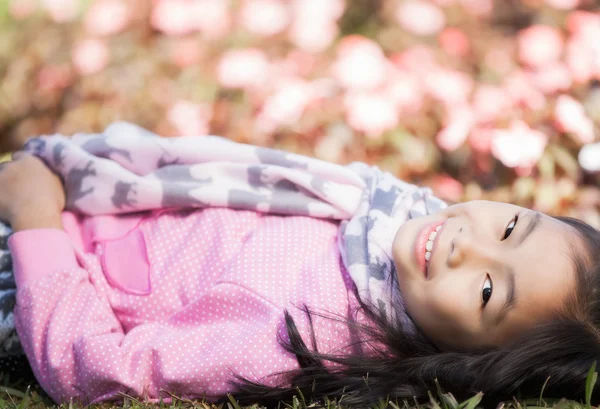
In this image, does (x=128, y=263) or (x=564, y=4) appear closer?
(x=128, y=263)

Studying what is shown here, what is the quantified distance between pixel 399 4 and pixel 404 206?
5.83 ft

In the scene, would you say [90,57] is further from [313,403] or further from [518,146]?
[313,403]

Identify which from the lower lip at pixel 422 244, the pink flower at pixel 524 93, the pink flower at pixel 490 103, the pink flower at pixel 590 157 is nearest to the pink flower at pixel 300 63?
the pink flower at pixel 490 103

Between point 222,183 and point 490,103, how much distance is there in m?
1.44

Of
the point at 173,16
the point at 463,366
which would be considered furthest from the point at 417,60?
the point at 463,366

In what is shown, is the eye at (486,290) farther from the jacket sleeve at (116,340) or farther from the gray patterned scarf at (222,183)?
the jacket sleeve at (116,340)

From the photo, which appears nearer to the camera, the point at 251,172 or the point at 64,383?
the point at 64,383

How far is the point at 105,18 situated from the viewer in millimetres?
3451

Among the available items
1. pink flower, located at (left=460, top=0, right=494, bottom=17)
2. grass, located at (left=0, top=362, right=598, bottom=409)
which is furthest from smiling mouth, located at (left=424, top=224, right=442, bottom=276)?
pink flower, located at (left=460, top=0, right=494, bottom=17)

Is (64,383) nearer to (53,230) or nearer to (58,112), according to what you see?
(53,230)

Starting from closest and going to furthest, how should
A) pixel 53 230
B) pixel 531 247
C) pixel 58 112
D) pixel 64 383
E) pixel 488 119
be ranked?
pixel 531 247
pixel 64 383
pixel 53 230
pixel 488 119
pixel 58 112

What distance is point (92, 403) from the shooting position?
1.58 metres

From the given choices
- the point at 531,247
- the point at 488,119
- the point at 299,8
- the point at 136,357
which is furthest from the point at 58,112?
the point at 531,247

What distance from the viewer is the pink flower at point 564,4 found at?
3.23m
